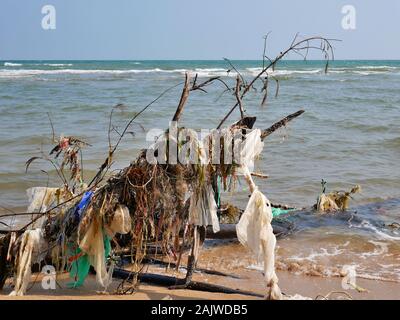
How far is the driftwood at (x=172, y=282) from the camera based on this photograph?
12.8 feet

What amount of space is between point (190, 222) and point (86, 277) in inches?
43.6

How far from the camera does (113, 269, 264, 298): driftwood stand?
154 inches

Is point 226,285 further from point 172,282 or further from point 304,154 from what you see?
point 304,154

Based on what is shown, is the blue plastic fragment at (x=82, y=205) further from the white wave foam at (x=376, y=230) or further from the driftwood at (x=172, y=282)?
the white wave foam at (x=376, y=230)

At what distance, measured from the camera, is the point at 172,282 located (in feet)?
13.1

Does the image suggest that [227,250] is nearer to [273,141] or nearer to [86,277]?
[86,277]

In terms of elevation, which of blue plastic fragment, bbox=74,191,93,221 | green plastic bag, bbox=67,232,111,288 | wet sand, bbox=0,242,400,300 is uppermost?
blue plastic fragment, bbox=74,191,93,221

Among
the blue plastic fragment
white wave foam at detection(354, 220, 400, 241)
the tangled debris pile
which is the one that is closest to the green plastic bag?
the tangled debris pile

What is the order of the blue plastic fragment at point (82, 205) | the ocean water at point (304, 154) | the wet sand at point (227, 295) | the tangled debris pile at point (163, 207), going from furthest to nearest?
the ocean water at point (304, 154)
the wet sand at point (227, 295)
the blue plastic fragment at point (82, 205)
the tangled debris pile at point (163, 207)

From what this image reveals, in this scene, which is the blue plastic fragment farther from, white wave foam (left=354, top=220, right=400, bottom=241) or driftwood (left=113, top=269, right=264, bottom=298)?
white wave foam (left=354, top=220, right=400, bottom=241)

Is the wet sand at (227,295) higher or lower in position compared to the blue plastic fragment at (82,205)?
lower

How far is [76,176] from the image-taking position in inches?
177

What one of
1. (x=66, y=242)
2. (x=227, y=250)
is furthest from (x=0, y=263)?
(x=227, y=250)

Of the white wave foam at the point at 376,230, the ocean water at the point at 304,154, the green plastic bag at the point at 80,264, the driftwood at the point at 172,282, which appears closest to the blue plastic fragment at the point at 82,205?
the green plastic bag at the point at 80,264
